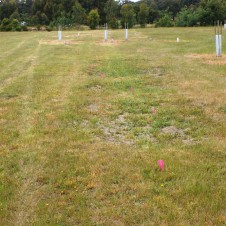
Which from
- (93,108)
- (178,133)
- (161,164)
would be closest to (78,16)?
(93,108)

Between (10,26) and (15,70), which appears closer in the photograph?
(15,70)

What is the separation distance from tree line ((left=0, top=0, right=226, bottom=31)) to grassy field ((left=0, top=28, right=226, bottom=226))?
40223 millimetres

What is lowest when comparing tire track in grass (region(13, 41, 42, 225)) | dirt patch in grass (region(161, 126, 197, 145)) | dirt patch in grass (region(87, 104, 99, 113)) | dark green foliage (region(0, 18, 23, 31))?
tire track in grass (region(13, 41, 42, 225))

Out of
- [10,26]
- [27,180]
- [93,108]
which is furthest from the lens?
[10,26]

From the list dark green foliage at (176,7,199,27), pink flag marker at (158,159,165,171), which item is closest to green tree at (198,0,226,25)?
dark green foliage at (176,7,199,27)

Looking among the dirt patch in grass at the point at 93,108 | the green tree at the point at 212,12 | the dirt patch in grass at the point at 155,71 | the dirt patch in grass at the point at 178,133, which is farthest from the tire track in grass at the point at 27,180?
the green tree at the point at 212,12

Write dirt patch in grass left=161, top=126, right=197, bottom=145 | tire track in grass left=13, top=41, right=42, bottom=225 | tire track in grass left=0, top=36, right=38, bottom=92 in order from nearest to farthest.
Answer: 1. tire track in grass left=13, top=41, right=42, bottom=225
2. dirt patch in grass left=161, top=126, right=197, bottom=145
3. tire track in grass left=0, top=36, right=38, bottom=92

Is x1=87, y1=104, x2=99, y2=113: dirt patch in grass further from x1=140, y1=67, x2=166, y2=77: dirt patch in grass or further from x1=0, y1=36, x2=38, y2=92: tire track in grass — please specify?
x1=140, y1=67, x2=166, y2=77: dirt patch in grass

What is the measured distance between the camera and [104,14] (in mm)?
65812

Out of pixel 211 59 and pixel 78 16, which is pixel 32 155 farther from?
pixel 78 16

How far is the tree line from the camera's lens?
48.0 m

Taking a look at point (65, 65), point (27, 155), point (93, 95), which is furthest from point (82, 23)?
point (27, 155)

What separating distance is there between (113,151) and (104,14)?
208 ft

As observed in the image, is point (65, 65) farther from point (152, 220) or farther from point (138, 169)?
point (152, 220)
